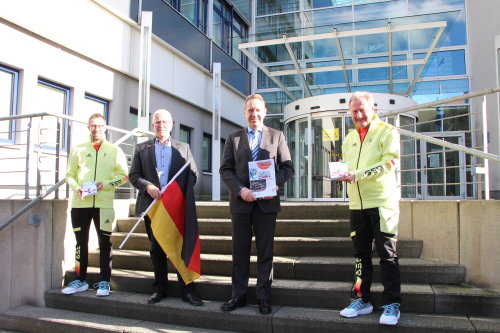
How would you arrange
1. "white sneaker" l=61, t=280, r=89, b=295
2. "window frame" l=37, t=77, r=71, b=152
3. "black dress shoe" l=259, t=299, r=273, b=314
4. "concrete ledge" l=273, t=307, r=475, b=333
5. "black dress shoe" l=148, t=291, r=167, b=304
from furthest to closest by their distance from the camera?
"window frame" l=37, t=77, r=71, b=152, "white sneaker" l=61, t=280, r=89, b=295, "black dress shoe" l=148, t=291, r=167, b=304, "black dress shoe" l=259, t=299, r=273, b=314, "concrete ledge" l=273, t=307, r=475, b=333

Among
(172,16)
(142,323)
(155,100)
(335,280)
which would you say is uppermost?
(172,16)

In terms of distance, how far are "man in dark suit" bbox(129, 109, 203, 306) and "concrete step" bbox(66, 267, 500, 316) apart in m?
0.20

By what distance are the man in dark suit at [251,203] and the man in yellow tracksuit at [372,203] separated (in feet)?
2.13

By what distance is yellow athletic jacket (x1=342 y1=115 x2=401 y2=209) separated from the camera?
3.45 m

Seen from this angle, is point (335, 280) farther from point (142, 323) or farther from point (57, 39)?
point (57, 39)

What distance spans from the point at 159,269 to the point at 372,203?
217cm

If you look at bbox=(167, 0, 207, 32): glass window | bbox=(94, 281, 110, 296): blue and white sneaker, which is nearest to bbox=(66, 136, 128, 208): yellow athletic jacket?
bbox=(94, 281, 110, 296): blue and white sneaker

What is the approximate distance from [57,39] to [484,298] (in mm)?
7252

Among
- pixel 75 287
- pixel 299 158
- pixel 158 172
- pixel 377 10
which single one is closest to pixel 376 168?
pixel 158 172

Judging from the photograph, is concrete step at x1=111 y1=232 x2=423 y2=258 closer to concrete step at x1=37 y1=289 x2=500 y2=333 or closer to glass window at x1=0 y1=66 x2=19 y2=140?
concrete step at x1=37 y1=289 x2=500 y2=333

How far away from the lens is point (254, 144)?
3938 millimetres

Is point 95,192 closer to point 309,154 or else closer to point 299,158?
point 309,154

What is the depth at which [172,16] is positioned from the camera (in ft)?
35.4

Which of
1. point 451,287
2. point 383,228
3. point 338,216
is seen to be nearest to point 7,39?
point 338,216
